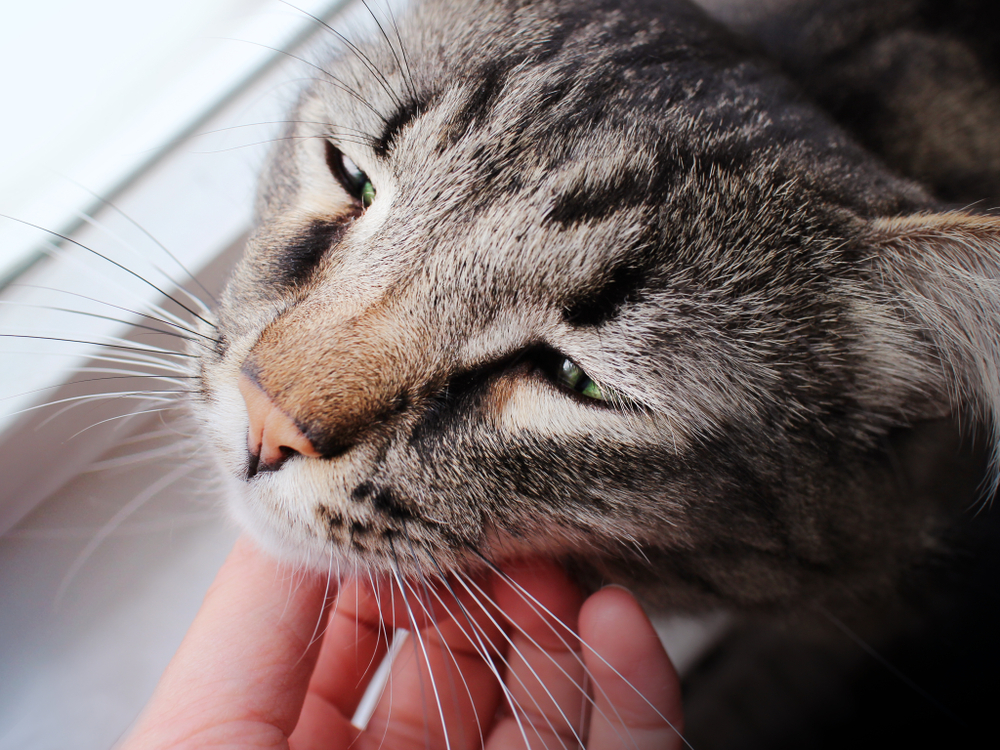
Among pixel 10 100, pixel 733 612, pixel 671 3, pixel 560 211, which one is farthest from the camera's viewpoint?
pixel 733 612

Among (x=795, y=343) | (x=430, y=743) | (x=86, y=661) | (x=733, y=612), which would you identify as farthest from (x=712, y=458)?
(x=86, y=661)

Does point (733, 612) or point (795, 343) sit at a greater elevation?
point (795, 343)

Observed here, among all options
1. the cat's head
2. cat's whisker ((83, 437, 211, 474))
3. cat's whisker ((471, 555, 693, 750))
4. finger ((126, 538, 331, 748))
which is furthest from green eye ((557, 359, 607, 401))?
cat's whisker ((83, 437, 211, 474))

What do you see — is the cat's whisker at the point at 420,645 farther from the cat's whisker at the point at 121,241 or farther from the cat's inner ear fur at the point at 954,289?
the cat's inner ear fur at the point at 954,289

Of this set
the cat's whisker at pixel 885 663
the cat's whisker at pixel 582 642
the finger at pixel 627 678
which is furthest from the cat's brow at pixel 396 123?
the cat's whisker at pixel 885 663

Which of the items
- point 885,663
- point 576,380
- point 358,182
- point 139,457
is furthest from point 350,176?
point 885,663

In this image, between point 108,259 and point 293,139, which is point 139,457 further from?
point 293,139

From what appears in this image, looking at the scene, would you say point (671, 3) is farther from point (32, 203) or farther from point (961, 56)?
point (32, 203)
